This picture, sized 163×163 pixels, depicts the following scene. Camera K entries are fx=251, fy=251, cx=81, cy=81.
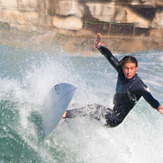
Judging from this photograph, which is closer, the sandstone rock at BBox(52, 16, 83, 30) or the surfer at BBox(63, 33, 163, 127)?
the surfer at BBox(63, 33, 163, 127)

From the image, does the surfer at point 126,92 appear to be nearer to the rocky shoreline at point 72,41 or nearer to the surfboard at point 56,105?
the surfboard at point 56,105

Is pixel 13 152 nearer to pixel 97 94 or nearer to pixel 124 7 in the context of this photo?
pixel 97 94

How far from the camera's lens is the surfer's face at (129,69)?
319 centimetres

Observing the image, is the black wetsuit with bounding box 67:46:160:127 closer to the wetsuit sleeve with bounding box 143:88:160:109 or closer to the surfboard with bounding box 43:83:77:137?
the wetsuit sleeve with bounding box 143:88:160:109

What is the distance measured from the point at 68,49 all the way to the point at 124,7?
3284 mm

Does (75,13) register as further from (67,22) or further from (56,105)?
(56,105)

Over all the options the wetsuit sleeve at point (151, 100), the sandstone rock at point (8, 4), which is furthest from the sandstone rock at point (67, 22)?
the wetsuit sleeve at point (151, 100)

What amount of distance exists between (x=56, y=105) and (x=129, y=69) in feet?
4.67

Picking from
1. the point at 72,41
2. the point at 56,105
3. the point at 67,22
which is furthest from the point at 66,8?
the point at 56,105

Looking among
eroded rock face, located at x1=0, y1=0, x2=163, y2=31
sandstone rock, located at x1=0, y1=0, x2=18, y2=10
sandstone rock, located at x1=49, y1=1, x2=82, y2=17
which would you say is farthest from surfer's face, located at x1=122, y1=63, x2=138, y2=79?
sandstone rock, located at x1=0, y1=0, x2=18, y2=10

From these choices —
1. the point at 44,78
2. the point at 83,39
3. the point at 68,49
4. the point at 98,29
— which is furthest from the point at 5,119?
the point at 98,29

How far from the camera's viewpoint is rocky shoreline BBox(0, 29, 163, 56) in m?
10.8

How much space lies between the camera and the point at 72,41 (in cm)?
1131

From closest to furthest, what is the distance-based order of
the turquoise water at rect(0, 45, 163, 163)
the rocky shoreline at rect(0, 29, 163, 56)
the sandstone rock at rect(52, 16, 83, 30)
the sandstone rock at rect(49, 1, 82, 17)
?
the turquoise water at rect(0, 45, 163, 163), the rocky shoreline at rect(0, 29, 163, 56), the sandstone rock at rect(49, 1, 82, 17), the sandstone rock at rect(52, 16, 83, 30)
